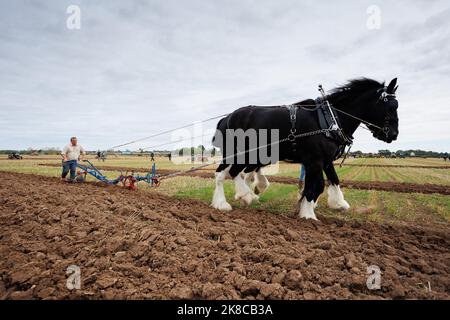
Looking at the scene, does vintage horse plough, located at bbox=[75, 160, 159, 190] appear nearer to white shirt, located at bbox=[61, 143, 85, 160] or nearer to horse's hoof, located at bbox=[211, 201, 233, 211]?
white shirt, located at bbox=[61, 143, 85, 160]

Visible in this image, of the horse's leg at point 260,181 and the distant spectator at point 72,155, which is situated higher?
the distant spectator at point 72,155

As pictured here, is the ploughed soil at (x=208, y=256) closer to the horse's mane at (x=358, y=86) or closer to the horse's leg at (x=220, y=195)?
the horse's leg at (x=220, y=195)

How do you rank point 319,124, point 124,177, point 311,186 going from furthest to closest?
point 124,177 → point 319,124 → point 311,186

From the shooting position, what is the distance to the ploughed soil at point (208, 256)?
277 cm

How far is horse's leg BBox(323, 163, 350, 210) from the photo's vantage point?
657 centimetres

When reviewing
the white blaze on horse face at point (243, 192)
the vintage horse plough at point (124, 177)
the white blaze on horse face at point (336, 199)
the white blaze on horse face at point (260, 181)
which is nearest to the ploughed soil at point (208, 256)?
the white blaze on horse face at point (336, 199)

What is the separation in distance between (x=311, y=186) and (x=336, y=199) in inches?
65.4

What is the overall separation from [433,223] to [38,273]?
6931mm

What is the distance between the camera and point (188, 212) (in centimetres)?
566

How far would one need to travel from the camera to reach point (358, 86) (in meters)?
5.94

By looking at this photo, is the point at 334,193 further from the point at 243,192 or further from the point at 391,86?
the point at 391,86

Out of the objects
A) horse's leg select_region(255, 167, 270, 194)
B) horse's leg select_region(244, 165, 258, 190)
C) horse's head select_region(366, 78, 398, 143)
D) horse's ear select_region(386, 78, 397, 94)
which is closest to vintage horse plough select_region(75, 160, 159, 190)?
horse's leg select_region(244, 165, 258, 190)

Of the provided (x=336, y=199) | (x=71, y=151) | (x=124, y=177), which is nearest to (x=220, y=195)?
(x=336, y=199)
